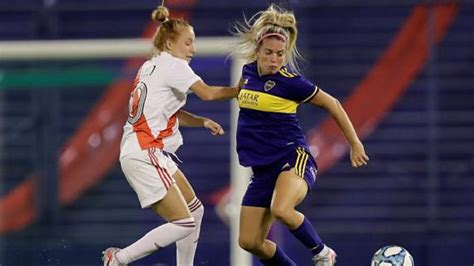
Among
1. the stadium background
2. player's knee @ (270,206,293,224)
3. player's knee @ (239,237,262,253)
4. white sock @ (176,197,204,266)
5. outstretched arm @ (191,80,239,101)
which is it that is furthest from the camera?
the stadium background

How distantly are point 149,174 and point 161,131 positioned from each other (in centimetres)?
23

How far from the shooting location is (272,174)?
6812mm

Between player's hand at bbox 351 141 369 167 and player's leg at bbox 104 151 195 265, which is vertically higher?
player's hand at bbox 351 141 369 167

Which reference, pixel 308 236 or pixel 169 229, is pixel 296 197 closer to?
pixel 308 236

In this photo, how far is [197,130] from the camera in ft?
35.5

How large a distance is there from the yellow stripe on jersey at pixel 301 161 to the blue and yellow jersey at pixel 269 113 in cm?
4

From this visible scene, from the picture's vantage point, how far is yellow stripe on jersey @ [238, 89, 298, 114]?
21.9 feet

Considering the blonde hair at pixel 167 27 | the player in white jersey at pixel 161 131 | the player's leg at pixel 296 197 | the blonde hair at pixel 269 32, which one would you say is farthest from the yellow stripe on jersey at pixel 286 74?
the blonde hair at pixel 167 27

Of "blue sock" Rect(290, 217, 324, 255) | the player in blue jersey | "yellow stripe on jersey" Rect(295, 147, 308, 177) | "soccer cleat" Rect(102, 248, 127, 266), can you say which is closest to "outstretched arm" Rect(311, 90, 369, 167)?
the player in blue jersey

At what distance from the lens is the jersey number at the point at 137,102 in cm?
681

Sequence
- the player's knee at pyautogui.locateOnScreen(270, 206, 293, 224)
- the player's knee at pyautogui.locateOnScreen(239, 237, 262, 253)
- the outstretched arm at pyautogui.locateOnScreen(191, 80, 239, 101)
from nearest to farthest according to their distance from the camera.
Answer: the player's knee at pyautogui.locateOnScreen(270, 206, 293, 224)
the outstretched arm at pyautogui.locateOnScreen(191, 80, 239, 101)
the player's knee at pyautogui.locateOnScreen(239, 237, 262, 253)

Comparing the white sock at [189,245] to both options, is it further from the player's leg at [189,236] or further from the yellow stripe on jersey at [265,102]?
the yellow stripe on jersey at [265,102]

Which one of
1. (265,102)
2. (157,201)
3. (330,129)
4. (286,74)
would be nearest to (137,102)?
(157,201)

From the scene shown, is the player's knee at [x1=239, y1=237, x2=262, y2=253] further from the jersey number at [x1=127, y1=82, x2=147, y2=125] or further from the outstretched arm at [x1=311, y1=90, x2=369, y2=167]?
the jersey number at [x1=127, y1=82, x2=147, y2=125]
